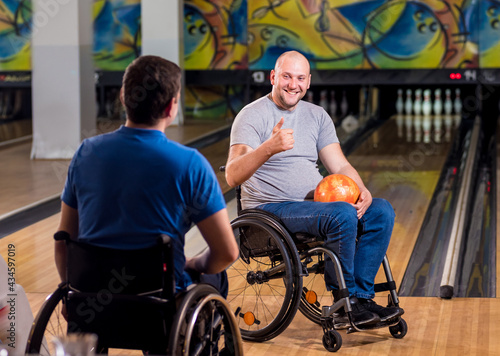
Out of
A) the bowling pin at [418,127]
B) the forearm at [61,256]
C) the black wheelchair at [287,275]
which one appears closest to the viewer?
the forearm at [61,256]

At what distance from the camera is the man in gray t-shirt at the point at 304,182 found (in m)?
2.44

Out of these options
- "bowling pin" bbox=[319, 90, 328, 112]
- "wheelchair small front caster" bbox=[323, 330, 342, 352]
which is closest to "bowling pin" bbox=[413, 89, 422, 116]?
"bowling pin" bbox=[319, 90, 328, 112]

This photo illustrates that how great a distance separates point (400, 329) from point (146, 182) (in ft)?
4.39

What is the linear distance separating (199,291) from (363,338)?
1.11m

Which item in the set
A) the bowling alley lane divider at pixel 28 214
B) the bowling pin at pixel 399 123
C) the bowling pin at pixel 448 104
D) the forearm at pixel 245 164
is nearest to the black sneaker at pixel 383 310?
the forearm at pixel 245 164

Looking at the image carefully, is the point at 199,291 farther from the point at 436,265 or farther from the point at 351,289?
the point at 436,265

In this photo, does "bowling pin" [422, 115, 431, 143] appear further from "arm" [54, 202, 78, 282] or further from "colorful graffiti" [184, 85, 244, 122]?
"arm" [54, 202, 78, 282]

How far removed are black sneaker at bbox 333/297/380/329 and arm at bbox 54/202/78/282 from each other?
1044 millimetres

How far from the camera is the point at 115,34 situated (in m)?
9.57

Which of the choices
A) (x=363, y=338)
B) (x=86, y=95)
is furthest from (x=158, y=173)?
(x=86, y=95)

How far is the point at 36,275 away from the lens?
11.2ft

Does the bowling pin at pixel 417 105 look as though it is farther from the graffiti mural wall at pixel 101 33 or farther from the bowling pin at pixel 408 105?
the graffiti mural wall at pixel 101 33

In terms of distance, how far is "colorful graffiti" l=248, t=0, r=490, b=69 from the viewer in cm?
826

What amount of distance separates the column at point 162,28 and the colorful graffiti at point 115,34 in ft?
3.13
